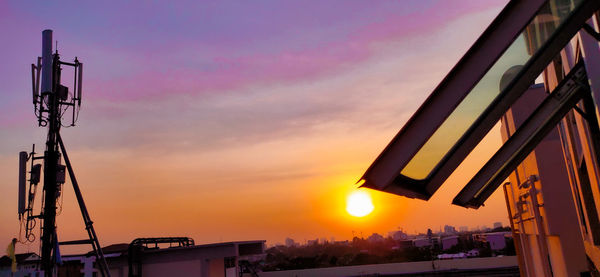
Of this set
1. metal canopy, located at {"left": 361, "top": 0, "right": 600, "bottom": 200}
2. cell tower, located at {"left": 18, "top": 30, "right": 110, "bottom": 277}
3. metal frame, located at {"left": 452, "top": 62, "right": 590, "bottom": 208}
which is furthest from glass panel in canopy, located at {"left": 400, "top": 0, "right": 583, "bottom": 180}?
cell tower, located at {"left": 18, "top": 30, "right": 110, "bottom": 277}

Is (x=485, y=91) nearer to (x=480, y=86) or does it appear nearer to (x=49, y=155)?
(x=480, y=86)

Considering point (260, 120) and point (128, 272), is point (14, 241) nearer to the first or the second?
point (128, 272)

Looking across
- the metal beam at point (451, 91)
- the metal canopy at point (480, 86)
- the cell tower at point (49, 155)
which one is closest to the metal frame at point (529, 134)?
the metal canopy at point (480, 86)

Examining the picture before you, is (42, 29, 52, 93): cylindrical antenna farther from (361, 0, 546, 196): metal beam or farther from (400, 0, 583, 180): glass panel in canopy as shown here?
(361, 0, 546, 196): metal beam

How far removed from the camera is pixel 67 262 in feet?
69.2

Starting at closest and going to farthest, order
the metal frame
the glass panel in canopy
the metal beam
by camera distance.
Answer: the metal beam
the glass panel in canopy
the metal frame

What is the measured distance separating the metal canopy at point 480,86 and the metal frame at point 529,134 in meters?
0.85

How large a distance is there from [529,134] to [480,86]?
2.03m

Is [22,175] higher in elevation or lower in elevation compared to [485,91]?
higher

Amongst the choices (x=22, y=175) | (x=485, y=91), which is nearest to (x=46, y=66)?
(x=22, y=175)

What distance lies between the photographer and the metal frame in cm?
286

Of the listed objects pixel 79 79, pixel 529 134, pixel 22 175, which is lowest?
pixel 529 134

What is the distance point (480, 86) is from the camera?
6.57 feet

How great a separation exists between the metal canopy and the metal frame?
85 cm
